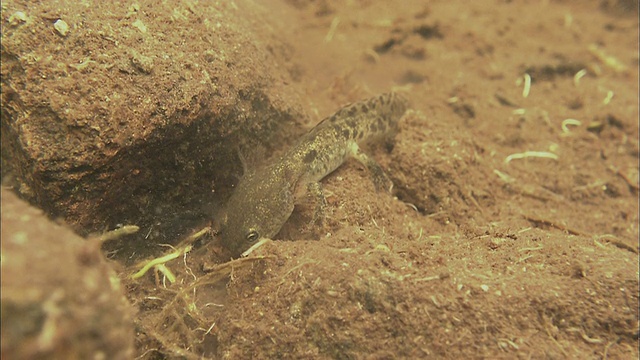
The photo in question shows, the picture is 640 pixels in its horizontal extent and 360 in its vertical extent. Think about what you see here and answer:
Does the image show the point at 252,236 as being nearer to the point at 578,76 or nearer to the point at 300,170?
the point at 300,170

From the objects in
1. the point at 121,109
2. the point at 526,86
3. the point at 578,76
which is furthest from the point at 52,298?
the point at 578,76

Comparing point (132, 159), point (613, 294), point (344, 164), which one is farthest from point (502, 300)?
point (132, 159)

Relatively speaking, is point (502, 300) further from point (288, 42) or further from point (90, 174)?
point (288, 42)

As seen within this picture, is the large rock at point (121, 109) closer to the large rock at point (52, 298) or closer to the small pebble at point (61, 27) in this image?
the small pebble at point (61, 27)

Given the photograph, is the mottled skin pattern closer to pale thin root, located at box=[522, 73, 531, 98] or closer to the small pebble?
the small pebble

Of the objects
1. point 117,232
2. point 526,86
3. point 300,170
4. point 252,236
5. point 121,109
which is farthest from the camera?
point 526,86

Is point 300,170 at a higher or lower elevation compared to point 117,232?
lower

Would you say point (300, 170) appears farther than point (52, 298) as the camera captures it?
Yes

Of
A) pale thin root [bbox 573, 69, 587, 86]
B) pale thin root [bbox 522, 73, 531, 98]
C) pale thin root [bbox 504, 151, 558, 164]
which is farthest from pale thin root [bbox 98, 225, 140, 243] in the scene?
pale thin root [bbox 573, 69, 587, 86]
